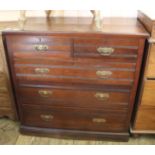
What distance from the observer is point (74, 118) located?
1571mm

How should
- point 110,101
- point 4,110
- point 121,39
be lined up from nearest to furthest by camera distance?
point 121,39 < point 110,101 < point 4,110

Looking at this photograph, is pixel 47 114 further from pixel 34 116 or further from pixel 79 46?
pixel 79 46

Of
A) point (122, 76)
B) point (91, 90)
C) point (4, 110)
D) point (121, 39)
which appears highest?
point (121, 39)

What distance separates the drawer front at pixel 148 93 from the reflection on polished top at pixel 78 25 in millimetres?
368

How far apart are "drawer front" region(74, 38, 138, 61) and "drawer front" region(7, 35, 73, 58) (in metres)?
0.08

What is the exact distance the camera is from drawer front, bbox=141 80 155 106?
1.34m

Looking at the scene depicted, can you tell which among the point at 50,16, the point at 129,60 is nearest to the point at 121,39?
the point at 129,60

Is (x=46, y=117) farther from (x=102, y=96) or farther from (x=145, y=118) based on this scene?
(x=145, y=118)

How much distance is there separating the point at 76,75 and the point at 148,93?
0.55 m

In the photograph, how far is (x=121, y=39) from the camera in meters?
1.22

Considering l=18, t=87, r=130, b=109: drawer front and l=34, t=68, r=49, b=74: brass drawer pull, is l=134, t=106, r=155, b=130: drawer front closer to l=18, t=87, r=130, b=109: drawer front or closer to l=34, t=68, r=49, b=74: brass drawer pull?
l=18, t=87, r=130, b=109: drawer front

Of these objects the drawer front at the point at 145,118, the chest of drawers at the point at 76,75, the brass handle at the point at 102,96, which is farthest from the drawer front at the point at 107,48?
the drawer front at the point at 145,118

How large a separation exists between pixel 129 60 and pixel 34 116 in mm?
932

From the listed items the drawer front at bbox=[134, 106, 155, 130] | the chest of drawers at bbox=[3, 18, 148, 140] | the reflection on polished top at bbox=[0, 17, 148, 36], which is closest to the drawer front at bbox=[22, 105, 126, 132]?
the chest of drawers at bbox=[3, 18, 148, 140]
